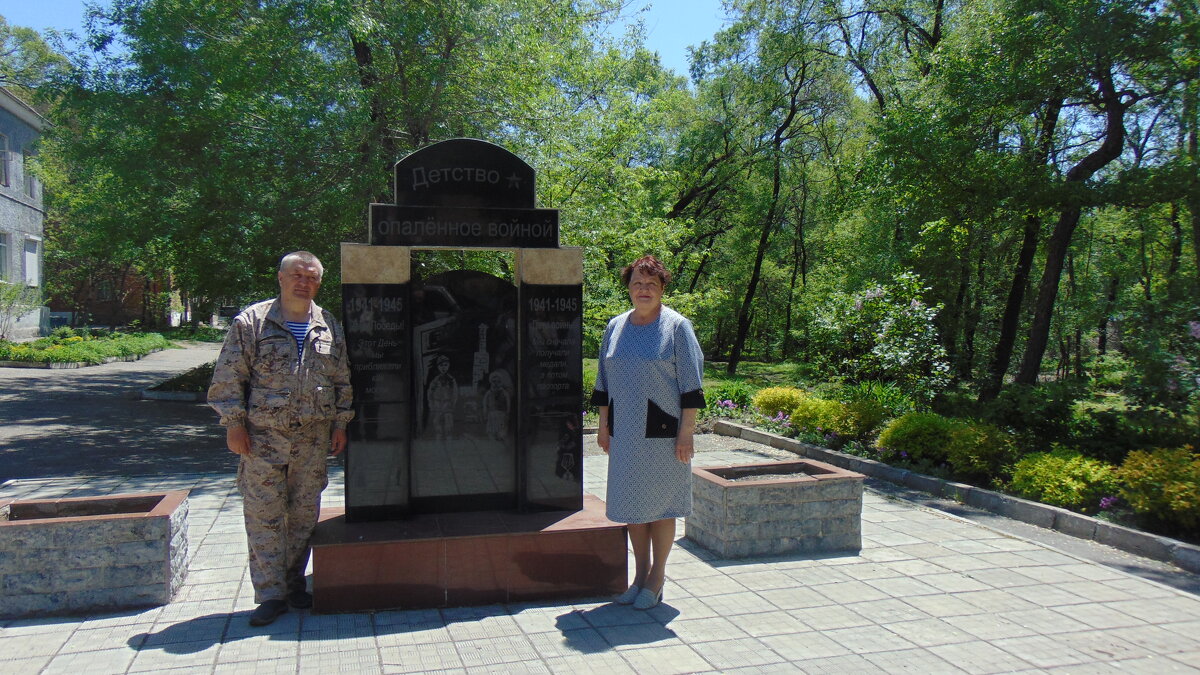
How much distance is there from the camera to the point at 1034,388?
9.10 metres

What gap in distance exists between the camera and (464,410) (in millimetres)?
4848

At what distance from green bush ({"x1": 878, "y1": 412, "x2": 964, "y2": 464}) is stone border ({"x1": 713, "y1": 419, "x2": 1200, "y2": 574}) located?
0.25m

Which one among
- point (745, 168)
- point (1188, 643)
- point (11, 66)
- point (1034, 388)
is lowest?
point (1188, 643)

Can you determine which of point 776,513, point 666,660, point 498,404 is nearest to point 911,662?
point 666,660

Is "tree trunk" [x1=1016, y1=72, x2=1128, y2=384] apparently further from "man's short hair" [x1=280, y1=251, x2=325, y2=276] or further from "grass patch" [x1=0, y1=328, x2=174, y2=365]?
"grass patch" [x1=0, y1=328, x2=174, y2=365]

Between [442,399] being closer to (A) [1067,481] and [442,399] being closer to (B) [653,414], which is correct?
(B) [653,414]

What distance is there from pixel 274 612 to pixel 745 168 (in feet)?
74.1

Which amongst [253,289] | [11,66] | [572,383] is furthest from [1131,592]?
[11,66]

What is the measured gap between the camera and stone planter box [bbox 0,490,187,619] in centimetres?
407

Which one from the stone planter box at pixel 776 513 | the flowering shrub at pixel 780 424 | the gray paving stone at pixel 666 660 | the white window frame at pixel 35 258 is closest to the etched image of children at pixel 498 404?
the stone planter box at pixel 776 513

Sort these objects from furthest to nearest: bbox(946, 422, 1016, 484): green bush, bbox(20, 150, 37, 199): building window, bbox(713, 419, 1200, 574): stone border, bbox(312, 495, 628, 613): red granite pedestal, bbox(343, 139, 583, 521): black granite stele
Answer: bbox(20, 150, 37, 199): building window < bbox(946, 422, 1016, 484): green bush < bbox(713, 419, 1200, 574): stone border < bbox(343, 139, 583, 521): black granite stele < bbox(312, 495, 628, 613): red granite pedestal

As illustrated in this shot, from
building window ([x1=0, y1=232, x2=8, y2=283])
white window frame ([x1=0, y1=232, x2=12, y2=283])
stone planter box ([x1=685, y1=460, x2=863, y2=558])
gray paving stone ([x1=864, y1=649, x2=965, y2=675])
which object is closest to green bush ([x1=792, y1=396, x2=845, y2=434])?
stone planter box ([x1=685, y1=460, x2=863, y2=558])

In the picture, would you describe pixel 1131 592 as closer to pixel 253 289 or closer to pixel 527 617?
pixel 527 617

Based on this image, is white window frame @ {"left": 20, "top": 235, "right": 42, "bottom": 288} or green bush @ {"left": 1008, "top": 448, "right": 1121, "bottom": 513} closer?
green bush @ {"left": 1008, "top": 448, "right": 1121, "bottom": 513}
